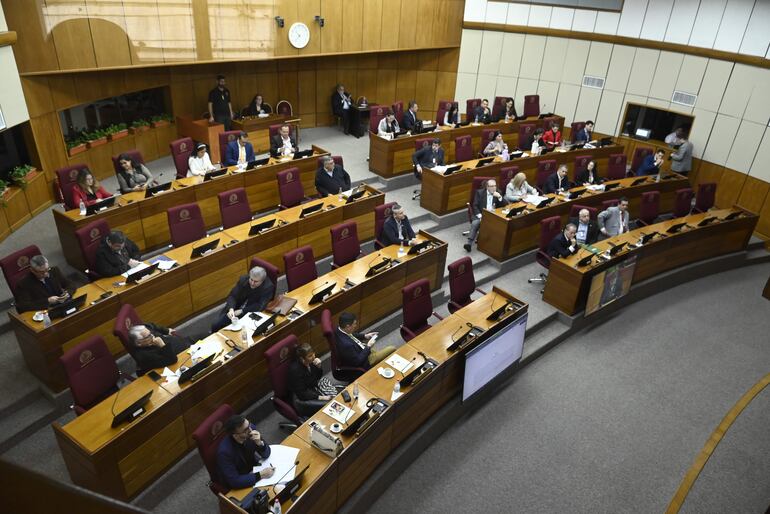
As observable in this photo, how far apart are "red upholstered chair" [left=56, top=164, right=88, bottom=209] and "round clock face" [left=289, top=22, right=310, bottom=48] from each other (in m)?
5.36

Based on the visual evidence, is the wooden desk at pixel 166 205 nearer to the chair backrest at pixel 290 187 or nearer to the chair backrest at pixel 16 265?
the chair backrest at pixel 290 187

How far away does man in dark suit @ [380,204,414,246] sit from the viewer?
23.3 ft

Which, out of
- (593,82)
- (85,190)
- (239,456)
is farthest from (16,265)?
(593,82)

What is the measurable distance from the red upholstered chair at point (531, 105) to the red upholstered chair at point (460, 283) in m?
7.67

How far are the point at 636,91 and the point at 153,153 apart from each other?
10.1 meters

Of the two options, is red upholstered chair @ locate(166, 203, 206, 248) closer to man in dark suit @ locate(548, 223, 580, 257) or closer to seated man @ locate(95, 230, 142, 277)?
seated man @ locate(95, 230, 142, 277)

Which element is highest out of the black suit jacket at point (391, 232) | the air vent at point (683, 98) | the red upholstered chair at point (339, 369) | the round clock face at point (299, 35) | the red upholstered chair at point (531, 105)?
the round clock face at point (299, 35)

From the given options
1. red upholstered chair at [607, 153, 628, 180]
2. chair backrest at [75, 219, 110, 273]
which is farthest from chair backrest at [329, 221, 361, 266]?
red upholstered chair at [607, 153, 628, 180]

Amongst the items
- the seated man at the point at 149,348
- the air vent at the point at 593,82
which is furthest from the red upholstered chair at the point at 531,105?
the seated man at the point at 149,348

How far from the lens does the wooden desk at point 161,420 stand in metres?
4.14

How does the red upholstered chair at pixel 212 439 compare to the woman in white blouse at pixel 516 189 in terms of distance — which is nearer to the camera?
the red upholstered chair at pixel 212 439

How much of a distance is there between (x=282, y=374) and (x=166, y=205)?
→ 355cm

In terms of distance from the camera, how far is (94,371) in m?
4.71

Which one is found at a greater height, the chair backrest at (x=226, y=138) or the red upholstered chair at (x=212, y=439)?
the chair backrest at (x=226, y=138)
